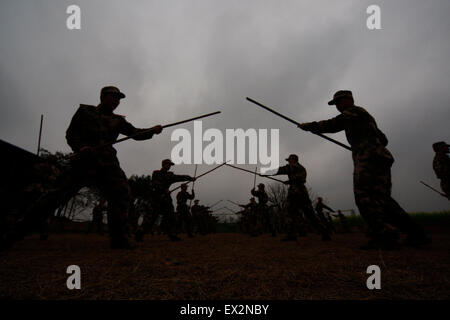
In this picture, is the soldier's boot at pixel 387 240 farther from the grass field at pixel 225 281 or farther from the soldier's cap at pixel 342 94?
the soldier's cap at pixel 342 94

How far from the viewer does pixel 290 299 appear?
133cm

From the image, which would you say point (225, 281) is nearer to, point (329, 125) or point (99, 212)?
point (329, 125)

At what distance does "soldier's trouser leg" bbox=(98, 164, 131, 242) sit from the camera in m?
3.59


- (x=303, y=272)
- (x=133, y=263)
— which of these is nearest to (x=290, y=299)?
(x=303, y=272)

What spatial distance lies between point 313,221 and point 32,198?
8427 millimetres

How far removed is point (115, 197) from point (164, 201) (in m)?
3.29

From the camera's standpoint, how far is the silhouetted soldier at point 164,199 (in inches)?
261

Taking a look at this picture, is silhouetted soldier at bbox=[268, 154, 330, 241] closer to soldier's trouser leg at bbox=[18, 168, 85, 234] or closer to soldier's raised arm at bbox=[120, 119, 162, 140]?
soldier's raised arm at bbox=[120, 119, 162, 140]

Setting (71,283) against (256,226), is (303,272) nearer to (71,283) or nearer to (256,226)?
(71,283)

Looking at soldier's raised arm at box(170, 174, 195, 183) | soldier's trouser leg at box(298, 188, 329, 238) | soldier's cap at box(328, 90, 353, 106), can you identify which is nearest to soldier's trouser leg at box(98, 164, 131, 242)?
soldier's raised arm at box(170, 174, 195, 183)

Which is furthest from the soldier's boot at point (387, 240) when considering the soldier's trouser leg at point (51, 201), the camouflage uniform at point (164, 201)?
the camouflage uniform at point (164, 201)

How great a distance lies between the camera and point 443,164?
23.7ft

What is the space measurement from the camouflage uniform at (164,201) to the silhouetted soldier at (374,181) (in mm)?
5162

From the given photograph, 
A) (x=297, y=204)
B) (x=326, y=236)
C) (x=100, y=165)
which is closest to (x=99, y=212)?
(x=100, y=165)
